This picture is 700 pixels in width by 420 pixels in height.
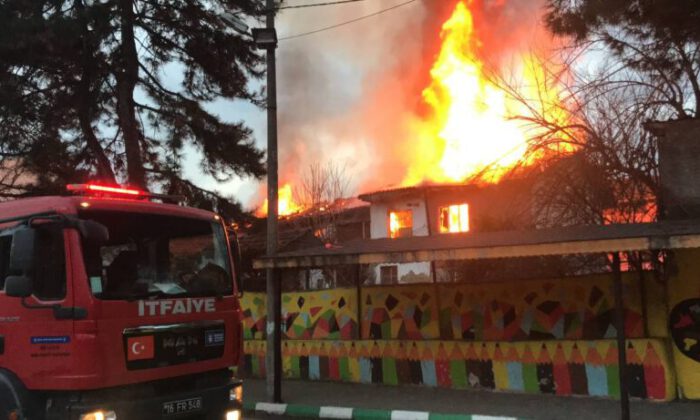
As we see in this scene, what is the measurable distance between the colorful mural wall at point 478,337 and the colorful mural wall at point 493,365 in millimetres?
15

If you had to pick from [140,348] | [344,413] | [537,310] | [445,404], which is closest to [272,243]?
[344,413]

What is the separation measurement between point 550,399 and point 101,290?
6.70 metres

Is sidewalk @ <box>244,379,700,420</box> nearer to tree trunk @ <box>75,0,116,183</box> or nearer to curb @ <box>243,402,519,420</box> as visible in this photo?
curb @ <box>243,402,519,420</box>

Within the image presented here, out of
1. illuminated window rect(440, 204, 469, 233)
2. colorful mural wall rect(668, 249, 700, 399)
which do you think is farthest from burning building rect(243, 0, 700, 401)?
illuminated window rect(440, 204, 469, 233)

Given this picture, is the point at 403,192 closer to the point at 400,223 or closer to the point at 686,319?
the point at 400,223

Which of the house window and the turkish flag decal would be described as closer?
the turkish flag decal

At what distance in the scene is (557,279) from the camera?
31.7 feet

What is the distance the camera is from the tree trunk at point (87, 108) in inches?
502

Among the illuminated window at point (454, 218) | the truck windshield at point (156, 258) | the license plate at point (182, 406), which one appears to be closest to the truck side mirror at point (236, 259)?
the truck windshield at point (156, 258)

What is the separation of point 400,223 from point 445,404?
25134 millimetres

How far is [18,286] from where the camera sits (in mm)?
4945

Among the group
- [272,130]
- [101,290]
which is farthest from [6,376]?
[272,130]

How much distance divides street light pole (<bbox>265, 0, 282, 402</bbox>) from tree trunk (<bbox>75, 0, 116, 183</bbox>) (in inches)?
186

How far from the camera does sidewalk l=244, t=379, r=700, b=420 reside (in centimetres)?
792
